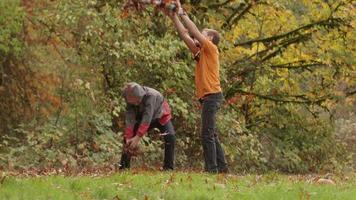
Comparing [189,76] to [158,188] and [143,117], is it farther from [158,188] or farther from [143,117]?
[158,188]

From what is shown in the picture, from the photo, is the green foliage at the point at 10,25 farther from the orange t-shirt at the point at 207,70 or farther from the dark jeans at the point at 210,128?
the dark jeans at the point at 210,128

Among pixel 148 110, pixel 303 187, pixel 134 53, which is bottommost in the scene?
pixel 303 187

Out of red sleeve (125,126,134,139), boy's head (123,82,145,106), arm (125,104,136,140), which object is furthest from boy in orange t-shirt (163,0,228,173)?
red sleeve (125,126,134,139)

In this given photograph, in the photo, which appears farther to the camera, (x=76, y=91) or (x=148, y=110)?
(x=76, y=91)

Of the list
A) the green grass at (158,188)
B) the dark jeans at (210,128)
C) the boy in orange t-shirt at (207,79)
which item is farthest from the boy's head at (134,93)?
the green grass at (158,188)


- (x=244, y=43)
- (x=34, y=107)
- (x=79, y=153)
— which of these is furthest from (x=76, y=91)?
(x=244, y=43)

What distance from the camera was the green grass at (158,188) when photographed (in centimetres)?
814

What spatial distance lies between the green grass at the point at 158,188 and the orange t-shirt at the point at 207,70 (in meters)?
1.43

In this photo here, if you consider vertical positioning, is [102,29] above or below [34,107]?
above

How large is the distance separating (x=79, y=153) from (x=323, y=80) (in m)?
10.8

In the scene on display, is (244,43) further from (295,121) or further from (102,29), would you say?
(102,29)

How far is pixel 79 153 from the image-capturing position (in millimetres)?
14414

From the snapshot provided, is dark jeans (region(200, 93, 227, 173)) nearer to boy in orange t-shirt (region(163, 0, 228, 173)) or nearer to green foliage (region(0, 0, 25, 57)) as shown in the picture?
boy in orange t-shirt (region(163, 0, 228, 173))

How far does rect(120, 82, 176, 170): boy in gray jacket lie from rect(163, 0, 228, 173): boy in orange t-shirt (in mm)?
811
